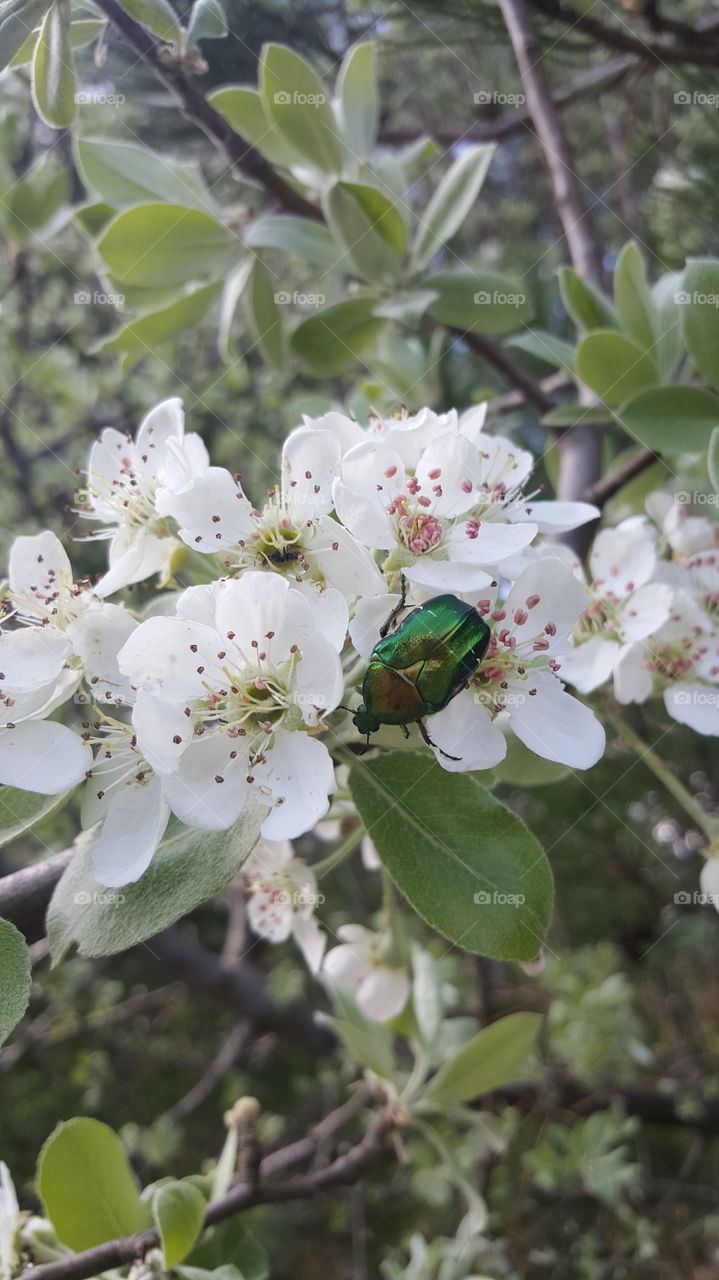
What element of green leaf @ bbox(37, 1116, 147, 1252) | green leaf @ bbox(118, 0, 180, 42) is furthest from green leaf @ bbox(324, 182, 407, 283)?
green leaf @ bbox(37, 1116, 147, 1252)

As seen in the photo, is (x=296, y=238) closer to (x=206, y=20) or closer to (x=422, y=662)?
(x=206, y=20)

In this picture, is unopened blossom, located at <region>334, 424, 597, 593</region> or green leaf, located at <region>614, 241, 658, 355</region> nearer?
unopened blossom, located at <region>334, 424, 597, 593</region>

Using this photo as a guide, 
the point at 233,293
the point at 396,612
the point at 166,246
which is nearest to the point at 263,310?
the point at 233,293

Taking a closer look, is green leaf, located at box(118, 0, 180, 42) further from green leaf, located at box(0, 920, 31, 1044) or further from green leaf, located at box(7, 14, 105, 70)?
green leaf, located at box(0, 920, 31, 1044)

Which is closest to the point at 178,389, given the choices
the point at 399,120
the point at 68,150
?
the point at 68,150

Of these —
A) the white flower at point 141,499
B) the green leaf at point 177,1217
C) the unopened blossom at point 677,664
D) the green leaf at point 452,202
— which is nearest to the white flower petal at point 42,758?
the white flower at point 141,499

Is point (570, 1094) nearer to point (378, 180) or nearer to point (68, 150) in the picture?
point (378, 180)
